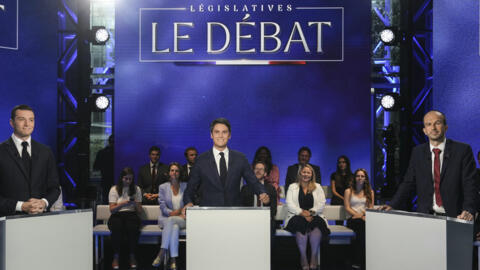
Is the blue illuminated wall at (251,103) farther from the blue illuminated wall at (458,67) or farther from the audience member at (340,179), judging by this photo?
the blue illuminated wall at (458,67)

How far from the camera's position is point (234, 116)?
709cm

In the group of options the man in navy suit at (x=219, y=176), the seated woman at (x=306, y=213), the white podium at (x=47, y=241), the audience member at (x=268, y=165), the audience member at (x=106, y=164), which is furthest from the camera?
the audience member at (x=106, y=164)

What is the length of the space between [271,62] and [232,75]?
1.87 ft

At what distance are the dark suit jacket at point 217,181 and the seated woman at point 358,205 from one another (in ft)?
7.41

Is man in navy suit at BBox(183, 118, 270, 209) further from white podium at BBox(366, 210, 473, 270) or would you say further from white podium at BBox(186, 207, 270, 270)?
white podium at BBox(366, 210, 473, 270)

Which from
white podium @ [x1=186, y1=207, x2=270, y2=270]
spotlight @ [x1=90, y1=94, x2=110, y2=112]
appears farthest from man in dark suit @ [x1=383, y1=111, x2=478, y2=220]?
spotlight @ [x1=90, y1=94, x2=110, y2=112]

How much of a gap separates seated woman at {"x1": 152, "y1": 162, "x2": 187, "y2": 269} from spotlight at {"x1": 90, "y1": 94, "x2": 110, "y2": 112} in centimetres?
175

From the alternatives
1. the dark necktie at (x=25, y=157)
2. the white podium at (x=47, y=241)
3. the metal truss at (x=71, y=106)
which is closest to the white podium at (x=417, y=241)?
the white podium at (x=47, y=241)

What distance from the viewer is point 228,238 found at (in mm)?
3170

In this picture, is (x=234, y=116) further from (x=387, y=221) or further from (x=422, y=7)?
(x=387, y=221)

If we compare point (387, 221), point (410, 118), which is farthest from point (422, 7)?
point (387, 221)

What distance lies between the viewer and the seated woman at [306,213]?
528 centimetres

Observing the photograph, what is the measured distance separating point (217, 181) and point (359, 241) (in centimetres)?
247

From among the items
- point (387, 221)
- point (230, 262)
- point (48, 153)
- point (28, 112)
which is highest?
point (28, 112)
